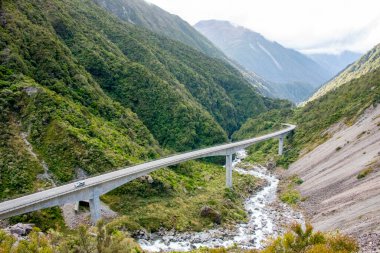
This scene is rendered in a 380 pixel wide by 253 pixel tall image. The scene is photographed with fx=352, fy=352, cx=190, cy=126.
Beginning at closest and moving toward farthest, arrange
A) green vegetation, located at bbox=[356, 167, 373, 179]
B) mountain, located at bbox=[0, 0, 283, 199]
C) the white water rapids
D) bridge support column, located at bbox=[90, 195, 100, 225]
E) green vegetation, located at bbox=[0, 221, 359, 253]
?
green vegetation, located at bbox=[0, 221, 359, 253]
the white water rapids
bridge support column, located at bbox=[90, 195, 100, 225]
green vegetation, located at bbox=[356, 167, 373, 179]
mountain, located at bbox=[0, 0, 283, 199]

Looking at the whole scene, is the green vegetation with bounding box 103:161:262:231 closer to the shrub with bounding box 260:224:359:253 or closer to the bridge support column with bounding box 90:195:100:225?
the bridge support column with bounding box 90:195:100:225

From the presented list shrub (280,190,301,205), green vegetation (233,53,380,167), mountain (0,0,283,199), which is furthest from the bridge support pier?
shrub (280,190,301,205)

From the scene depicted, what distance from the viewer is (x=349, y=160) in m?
67.1

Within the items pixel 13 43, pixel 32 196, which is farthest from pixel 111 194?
pixel 13 43

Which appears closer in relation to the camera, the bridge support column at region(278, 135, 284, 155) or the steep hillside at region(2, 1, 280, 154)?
the steep hillside at region(2, 1, 280, 154)

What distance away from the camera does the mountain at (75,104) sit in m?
56.4

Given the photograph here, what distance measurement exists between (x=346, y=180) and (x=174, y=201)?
28568mm

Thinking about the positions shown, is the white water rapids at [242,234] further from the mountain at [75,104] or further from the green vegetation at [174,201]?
the mountain at [75,104]

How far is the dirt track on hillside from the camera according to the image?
40156 mm

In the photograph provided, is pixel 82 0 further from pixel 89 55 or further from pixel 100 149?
pixel 100 149

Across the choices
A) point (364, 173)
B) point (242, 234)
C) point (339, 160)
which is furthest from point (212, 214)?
point (339, 160)

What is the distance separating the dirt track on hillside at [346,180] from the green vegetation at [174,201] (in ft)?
41.3

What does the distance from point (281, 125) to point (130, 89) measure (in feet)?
200

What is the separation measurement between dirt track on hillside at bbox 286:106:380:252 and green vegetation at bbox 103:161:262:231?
41.3 ft
